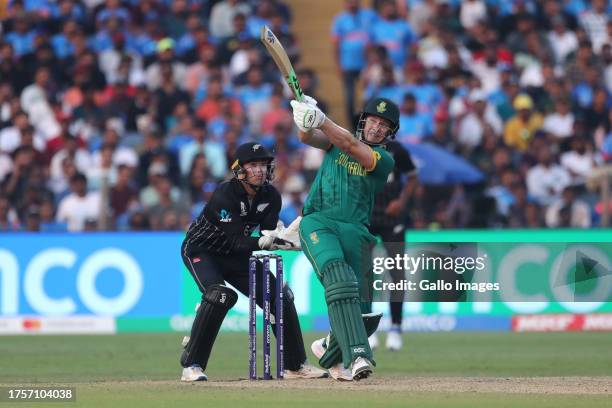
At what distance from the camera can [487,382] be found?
10797 millimetres

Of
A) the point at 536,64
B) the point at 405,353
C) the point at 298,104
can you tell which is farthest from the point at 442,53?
the point at 298,104

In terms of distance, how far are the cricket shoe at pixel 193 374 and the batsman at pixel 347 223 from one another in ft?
3.17

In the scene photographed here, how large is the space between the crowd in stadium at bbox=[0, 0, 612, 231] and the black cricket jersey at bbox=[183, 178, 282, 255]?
7773mm

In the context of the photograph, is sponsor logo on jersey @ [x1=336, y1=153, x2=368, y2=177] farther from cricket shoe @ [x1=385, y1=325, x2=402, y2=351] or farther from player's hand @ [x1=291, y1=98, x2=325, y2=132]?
cricket shoe @ [x1=385, y1=325, x2=402, y2=351]

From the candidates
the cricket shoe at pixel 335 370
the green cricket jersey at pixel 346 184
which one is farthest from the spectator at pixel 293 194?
the green cricket jersey at pixel 346 184

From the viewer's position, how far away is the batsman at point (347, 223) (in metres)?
9.91

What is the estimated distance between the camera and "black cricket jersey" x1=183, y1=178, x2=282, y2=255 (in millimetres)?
10734

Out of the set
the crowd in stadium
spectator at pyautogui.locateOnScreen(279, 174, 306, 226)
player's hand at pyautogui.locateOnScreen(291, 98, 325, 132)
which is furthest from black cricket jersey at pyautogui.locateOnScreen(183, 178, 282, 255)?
spectator at pyautogui.locateOnScreen(279, 174, 306, 226)

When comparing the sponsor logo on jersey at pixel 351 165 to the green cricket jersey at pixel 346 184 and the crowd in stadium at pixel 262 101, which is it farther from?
the crowd in stadium at pixel 262 101

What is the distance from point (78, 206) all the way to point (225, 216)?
8.67 meters

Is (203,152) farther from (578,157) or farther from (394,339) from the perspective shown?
(394,339)

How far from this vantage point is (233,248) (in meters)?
10.9

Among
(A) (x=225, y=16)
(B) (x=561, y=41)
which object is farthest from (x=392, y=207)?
(B) (x=561, y=41)

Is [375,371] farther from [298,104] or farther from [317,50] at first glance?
[317,50]
